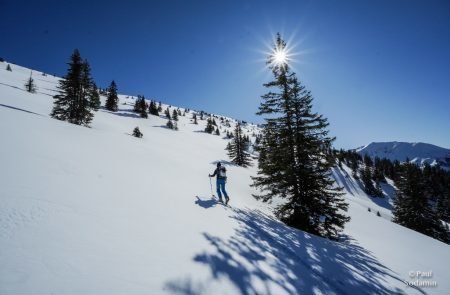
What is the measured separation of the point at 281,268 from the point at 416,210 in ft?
112

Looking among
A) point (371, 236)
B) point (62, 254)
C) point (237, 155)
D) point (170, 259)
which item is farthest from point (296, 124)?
point (237, 155)

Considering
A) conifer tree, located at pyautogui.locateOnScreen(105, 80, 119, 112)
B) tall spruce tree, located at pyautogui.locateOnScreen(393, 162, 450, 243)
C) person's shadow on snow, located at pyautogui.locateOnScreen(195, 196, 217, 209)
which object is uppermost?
conifer tree, located at pyautogui.locateOnScreen(105, 80, 119, 112)

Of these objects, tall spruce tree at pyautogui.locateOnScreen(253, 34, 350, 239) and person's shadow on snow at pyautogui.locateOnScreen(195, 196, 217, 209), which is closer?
person's shadow on snow at pyautogui.locateOnScreen(195, 196, 217, 209)

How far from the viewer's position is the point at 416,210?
94.7ft

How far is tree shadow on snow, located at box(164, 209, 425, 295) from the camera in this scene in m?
4.12

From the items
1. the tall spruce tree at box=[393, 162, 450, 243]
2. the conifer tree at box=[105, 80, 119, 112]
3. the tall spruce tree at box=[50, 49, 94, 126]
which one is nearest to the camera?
the tall spruce tree at box=[393, 162, 450, 243]

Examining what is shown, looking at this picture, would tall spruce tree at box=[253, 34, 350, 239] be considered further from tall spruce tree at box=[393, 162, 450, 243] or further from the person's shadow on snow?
tall spruce tree at box=[393, 162, 450, 243]

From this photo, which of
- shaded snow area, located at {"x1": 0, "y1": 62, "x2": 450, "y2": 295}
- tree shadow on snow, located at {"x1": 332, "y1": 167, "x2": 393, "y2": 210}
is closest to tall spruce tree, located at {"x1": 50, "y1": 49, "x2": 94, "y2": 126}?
shaded snow area, located at {"x1": 0, "y1": 62, "x2": 450, "y2": 295}

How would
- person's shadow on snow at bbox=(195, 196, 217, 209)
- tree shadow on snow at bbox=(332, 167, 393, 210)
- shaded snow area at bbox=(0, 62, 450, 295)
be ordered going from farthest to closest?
tree shadow on snow at bbox=(332, 167, 393, 210) < person's shadow on snow at bbox=(195, 196, 217, 209) < shaded snow area at bbox=(0, 62, 450, 295)

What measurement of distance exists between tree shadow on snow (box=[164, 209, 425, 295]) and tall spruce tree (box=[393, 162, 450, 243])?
28.4 meters

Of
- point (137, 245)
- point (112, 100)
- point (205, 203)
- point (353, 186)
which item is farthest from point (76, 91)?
point (353, 186)

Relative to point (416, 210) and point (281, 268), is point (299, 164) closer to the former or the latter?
point (281, 268)

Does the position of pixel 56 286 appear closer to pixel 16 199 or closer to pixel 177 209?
pixel 16 199

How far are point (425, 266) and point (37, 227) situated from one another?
1308 centimetres
